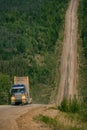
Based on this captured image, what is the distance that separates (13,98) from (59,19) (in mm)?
86819

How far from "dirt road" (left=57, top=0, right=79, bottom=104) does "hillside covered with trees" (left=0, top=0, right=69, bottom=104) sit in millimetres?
1591

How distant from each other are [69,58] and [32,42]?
39.3 feet

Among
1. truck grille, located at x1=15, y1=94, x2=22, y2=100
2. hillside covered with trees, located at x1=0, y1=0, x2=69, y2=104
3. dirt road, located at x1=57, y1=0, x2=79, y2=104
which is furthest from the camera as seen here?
hillside covered with trees, located at x1=0, y1=0, x2=69, y2=104

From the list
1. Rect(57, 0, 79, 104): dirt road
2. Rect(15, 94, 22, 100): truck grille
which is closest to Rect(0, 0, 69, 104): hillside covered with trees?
Rect(57, 0, 79, 104): dirt road

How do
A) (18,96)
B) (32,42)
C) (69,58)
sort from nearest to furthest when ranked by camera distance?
(18,96), (69,58), (32,42)

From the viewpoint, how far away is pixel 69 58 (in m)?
108

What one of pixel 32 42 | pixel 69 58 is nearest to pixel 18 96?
pixel 69 58

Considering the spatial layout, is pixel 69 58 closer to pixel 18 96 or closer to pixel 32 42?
pixel 32 42

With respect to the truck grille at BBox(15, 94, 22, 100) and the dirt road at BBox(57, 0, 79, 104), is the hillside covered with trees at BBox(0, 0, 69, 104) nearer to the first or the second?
the dirt road at BBox(57, 0, 79, 104)

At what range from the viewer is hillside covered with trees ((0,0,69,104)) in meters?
92.8

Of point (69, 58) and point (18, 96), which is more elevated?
point (69, 58)

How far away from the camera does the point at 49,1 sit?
511 feet

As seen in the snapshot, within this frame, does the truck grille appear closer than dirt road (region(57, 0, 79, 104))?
Yes

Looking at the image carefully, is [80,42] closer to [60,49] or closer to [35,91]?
[60,49]
